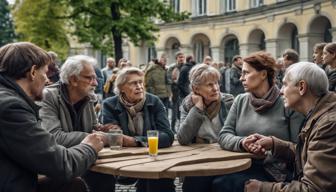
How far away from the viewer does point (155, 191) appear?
4609mm

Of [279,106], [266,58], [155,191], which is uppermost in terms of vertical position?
[266,58]

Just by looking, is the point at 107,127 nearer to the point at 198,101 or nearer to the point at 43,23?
the point at 198,101

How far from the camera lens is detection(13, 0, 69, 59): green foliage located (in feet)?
89.6

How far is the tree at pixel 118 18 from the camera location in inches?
888

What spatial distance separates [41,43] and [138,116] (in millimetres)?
24910

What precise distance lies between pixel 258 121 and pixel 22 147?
2.04 meters

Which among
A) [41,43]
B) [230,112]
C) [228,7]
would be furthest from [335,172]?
[228,7]

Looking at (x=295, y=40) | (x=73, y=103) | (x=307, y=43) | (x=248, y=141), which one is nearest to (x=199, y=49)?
(x=295, y=40)

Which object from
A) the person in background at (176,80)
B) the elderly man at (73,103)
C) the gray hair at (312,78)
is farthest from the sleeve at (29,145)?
the person in background at (176,80)

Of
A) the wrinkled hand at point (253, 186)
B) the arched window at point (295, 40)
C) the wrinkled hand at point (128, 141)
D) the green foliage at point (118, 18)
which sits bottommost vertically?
the wrinkled hand at point (253, 186)

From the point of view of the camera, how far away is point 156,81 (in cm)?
1282

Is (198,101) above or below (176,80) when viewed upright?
above

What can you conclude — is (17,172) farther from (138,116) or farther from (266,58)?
(266,58)

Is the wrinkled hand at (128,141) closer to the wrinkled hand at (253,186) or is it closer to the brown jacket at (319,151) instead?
the wrinkled hand at (253,186)
